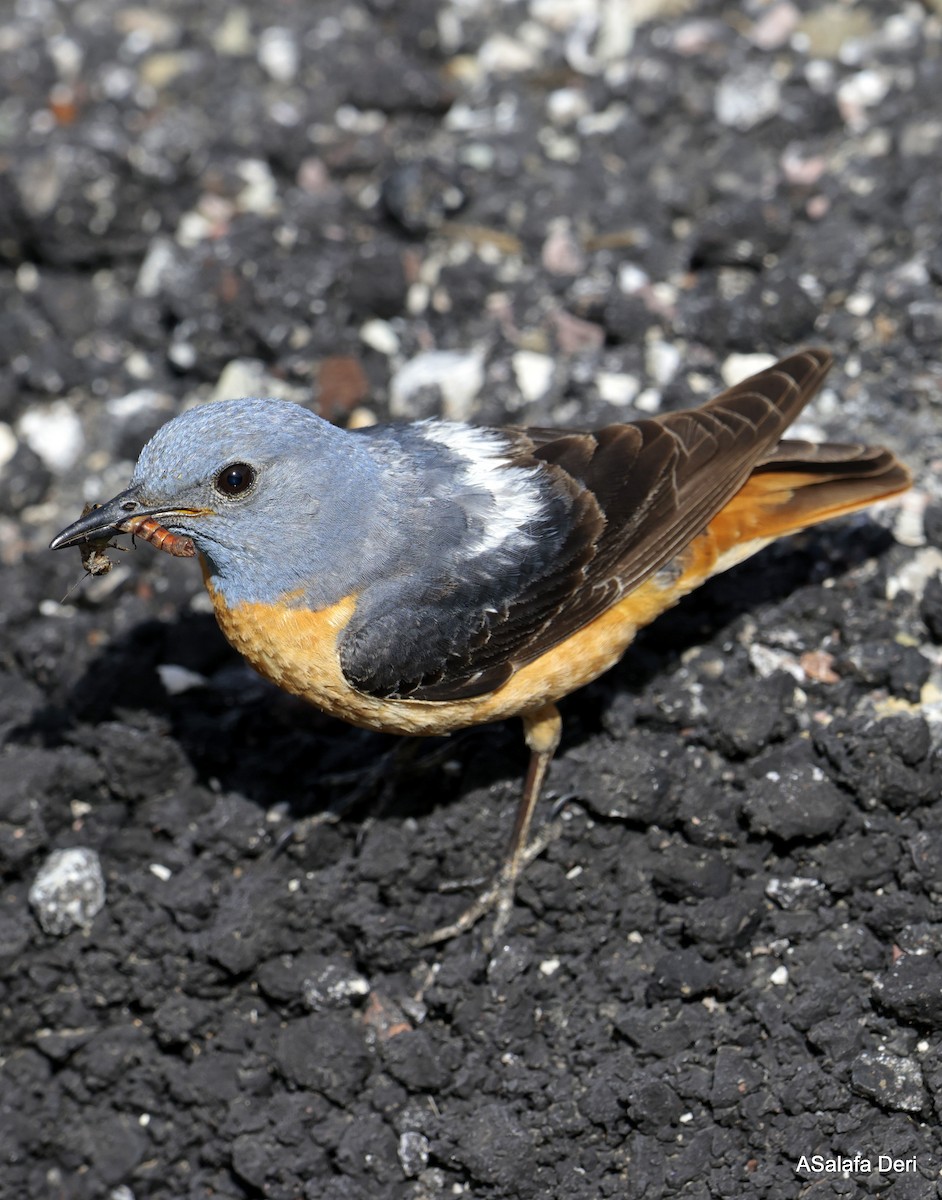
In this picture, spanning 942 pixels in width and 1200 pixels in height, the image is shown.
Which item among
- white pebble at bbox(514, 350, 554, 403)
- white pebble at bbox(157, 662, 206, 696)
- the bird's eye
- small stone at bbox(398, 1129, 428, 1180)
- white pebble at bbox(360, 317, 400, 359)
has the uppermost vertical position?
the bird's eye

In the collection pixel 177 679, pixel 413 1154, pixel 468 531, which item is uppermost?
pixel 468 531

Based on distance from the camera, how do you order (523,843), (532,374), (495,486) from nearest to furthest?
(495,486) → (523,843) → (532,374)

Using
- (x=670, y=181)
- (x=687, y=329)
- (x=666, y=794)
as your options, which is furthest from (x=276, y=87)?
(x=666, y=794)

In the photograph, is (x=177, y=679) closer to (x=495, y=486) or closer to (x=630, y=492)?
(x=495, y=486)

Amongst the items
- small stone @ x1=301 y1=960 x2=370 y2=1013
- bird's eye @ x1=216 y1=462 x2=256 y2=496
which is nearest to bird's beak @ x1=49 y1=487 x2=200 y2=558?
bird's eye @ x1=216 y1=462 x2=256 y2=496

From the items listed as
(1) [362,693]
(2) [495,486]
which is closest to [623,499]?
(2) [495,486]

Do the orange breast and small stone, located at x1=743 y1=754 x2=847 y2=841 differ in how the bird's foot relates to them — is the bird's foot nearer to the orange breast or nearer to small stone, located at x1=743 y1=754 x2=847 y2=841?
the orange breast

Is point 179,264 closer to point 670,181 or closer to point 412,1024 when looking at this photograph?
point 670,181
